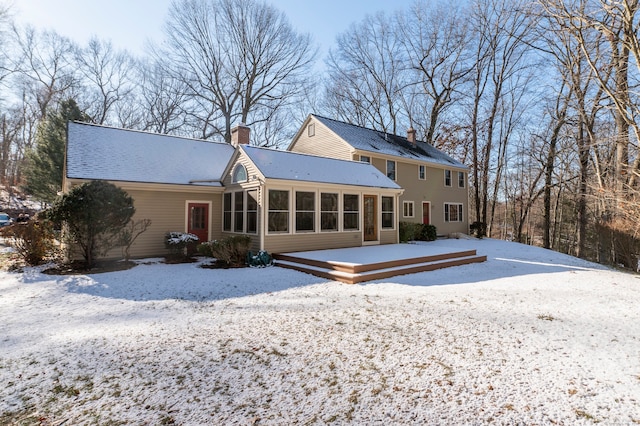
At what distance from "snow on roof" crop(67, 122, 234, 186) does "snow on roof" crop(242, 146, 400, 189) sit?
2.30m

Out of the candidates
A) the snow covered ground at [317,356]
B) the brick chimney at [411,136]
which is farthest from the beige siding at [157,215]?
the brick chimney at [411,136]

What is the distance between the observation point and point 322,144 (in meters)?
18.1

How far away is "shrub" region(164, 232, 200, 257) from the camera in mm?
10188

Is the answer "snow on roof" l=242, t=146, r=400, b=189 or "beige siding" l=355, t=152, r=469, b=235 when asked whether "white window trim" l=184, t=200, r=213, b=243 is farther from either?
"beige siding" l=355, t=152, r=469, b=235

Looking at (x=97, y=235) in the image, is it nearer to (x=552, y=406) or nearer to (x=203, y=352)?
(x=203, y=352)

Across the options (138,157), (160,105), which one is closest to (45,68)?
(160,105)

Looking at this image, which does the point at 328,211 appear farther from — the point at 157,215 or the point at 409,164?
the point at 409,164

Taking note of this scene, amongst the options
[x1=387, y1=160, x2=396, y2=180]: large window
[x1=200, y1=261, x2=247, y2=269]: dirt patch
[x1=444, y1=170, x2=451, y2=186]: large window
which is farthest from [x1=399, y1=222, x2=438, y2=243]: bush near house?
[x1=200, y1=261, x2=247, y2=269]: dirt patch

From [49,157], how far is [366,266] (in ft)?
66.4

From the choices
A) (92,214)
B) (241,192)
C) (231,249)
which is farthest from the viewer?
(241,192)

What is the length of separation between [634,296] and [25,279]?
13216mm

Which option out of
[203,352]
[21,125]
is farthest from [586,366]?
[21,125]

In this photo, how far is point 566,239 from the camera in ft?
87.1

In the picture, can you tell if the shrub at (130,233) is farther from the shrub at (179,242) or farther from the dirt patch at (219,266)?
Answer: the dirt patch at (219,266)
